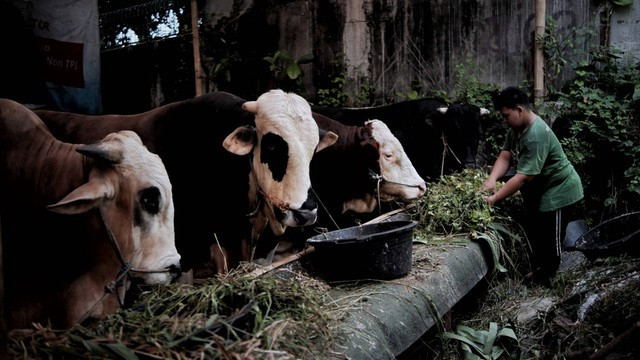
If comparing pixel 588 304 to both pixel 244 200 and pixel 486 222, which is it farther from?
pixel 244 200

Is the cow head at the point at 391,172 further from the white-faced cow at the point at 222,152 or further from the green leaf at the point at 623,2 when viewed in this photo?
the green leaf at the point at 623,2

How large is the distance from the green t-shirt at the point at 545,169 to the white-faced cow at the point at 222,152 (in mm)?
2059

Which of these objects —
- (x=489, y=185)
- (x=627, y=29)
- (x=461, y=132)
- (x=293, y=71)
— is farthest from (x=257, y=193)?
(x=627, y=29)

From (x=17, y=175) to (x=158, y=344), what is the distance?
1.91 metres

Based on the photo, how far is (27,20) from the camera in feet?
22.6

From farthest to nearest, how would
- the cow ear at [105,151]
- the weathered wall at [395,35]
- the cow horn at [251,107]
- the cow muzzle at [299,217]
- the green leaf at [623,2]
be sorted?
the weathered wall at [395,35] < the green leaf at [623,2] < the cow horn at [251,107] < the cow muzzle at [299,217] < the cow ear at [105,151]

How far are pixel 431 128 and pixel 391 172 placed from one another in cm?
188

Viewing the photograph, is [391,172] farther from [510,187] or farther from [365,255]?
[365,255]

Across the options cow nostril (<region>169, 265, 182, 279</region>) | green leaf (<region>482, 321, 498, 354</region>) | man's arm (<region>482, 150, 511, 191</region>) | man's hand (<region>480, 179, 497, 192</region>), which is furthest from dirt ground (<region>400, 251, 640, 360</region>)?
cow nostril (<region>169, 265, 182, 279</region>)

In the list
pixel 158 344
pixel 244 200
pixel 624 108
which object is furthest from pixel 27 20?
pixel 624 108

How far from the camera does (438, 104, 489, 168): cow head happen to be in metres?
7.68

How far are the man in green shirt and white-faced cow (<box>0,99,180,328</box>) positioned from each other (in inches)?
141

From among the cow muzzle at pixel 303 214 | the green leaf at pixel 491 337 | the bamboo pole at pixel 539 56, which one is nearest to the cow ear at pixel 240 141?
the cow muzzle at pixel 303 214

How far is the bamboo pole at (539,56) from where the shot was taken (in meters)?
8.52
